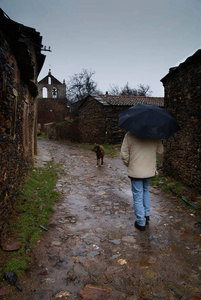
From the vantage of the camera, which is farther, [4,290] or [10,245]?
[10,245]

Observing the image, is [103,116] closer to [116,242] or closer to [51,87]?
[116,242]

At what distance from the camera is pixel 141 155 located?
3848mm

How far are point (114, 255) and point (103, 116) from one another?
15409 mm

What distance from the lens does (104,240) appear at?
11.9 ft

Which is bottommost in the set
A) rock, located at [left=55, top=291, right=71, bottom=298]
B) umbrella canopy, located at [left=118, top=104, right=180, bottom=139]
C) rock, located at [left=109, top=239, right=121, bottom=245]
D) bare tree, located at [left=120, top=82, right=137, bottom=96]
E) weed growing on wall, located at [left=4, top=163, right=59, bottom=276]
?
rock, located at [left=109, top=239, right=121, bottom=245]

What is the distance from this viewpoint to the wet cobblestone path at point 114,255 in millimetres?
2488

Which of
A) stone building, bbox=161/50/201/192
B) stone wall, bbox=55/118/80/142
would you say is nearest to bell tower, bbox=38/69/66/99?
stone wall, bbox=55/118/80/142

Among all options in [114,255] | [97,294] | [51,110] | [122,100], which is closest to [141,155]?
[114,255]

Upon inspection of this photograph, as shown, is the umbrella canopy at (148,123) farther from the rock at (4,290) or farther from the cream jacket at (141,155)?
the rock at (4,290)

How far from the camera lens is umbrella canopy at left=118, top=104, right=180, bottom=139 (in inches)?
140

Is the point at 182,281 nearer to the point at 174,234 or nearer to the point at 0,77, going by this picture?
the point at 174,234

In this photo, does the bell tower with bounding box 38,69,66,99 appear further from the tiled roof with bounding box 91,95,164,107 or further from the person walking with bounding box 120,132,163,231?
the person walking with bounding box 120,132,163,231

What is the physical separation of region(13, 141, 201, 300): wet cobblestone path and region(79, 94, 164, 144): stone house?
1250 cm

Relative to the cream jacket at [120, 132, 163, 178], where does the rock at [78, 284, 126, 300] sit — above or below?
below
